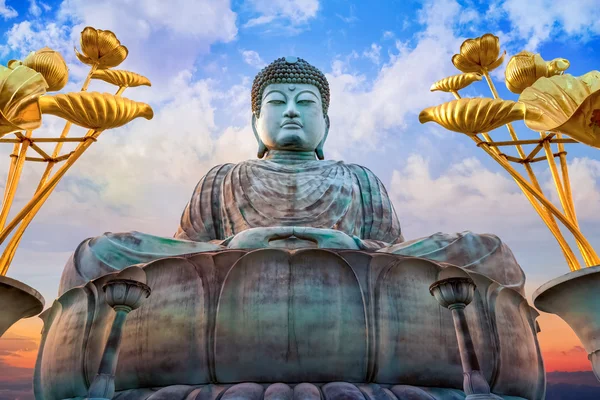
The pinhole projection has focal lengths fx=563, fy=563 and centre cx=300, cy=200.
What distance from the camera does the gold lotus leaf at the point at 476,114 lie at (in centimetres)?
407

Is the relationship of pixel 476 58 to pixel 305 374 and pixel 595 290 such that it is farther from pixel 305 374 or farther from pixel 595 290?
pixel 305 374

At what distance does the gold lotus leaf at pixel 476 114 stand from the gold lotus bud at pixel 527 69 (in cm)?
114

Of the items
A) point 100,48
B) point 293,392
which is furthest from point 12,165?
point 293,392

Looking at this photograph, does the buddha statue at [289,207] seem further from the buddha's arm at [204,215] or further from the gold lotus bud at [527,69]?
the gold lotus bud at [527,69]

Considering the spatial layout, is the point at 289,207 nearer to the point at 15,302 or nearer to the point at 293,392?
the point at 293,392

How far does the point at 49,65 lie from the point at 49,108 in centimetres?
120

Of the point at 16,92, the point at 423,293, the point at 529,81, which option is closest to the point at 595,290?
the point at 423,293

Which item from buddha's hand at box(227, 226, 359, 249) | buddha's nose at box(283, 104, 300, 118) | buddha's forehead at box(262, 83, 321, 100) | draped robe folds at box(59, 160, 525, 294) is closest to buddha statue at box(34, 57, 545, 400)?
buddha's hand at box(227, 226, 359, 249)

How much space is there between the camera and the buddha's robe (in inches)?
193

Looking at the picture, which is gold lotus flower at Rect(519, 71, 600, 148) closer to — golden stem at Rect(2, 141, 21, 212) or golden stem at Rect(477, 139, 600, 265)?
golden stem at Rect(477, 139, 600, 265)

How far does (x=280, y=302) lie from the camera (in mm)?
2994

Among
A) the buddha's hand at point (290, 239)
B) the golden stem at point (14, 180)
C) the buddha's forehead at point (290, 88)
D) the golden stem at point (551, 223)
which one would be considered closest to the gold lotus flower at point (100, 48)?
the golden stem at point (14, 180)

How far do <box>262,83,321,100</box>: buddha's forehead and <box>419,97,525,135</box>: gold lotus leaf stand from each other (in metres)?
1.77

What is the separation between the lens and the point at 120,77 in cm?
575
